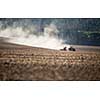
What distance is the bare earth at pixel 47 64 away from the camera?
2.36m

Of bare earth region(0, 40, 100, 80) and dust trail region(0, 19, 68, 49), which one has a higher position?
dust trail region(0, 19, 68, 49)

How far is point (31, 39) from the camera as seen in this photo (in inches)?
94.5

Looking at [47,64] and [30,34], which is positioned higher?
[30,34]

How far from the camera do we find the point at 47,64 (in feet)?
7.78

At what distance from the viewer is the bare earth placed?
7.74 feet

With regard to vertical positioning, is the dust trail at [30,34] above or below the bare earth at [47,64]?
above

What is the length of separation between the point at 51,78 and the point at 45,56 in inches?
9.8
